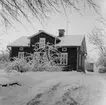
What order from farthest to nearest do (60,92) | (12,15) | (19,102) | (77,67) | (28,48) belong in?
1. (28,48)
2. (77,67)
3. (12,15)
4. (60,92)
5. (19,102)

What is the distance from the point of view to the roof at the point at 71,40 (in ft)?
79.5

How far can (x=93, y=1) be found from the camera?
5.89m

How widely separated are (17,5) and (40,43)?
62.2 feet

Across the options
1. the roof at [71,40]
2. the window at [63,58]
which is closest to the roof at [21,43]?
the roof at [71,40]

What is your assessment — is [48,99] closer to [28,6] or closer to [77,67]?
[28,6]

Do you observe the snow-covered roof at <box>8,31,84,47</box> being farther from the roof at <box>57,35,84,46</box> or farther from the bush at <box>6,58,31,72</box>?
the bush at <box>6,58,31,72</box>

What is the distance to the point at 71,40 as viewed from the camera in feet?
83.9

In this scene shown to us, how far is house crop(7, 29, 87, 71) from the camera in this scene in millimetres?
24108

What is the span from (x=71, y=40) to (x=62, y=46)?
6.80 ft

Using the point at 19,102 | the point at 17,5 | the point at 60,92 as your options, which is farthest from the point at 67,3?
the point at 19,102

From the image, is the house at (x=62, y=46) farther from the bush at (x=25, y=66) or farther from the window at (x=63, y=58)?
the bush at (x=25, y=66)

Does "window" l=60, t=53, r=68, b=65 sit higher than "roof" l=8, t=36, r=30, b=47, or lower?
lower

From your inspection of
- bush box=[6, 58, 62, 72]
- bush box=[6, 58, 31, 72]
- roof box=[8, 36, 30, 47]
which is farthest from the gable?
bush box=[6, 58, 31, 72]

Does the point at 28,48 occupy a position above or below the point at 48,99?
above
